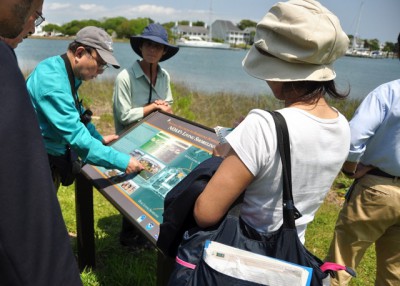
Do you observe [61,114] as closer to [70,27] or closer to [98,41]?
[98,41]

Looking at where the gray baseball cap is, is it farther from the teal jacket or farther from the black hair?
the black hair

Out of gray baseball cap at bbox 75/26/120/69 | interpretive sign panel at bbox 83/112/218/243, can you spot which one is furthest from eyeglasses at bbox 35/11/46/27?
interpretive sign panel at bbox 83/112/218/243

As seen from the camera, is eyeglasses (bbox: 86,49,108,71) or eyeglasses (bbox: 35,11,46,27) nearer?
eyeglasses (bbox: 35,11,46,27)

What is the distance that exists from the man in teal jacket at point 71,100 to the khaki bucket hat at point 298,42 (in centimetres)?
142

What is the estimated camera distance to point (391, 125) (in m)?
2.33

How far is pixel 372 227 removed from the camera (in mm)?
2551

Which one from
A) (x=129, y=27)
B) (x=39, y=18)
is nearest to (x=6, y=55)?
(x=39, y=18)

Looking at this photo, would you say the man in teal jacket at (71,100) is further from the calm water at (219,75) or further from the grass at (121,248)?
the calm water at (219,75)

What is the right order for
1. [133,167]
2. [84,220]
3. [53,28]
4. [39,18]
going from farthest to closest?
[53,28] → [84,220] → [133,167] → [39,18]

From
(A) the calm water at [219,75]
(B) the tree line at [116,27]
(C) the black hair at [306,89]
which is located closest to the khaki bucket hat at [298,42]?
(C) the black hair at [306,89]

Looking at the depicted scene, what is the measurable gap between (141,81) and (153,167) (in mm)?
1346

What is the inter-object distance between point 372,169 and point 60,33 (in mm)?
83888

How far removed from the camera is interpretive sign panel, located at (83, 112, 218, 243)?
2.23 metres

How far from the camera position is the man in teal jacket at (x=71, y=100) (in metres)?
2.39
